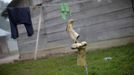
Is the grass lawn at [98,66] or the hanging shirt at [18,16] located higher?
the hanging shirt at [18,16]

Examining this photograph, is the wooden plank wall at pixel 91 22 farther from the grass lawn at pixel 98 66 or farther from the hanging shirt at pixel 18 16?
the hanging shirt at pixel 18 16

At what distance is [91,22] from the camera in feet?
44.6

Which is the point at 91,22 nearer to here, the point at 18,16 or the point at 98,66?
the point at 18,16

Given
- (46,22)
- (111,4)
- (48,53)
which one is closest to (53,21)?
(46,22)

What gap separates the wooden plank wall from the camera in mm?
12781

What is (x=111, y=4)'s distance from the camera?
1298cm

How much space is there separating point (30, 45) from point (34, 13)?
1.67 m

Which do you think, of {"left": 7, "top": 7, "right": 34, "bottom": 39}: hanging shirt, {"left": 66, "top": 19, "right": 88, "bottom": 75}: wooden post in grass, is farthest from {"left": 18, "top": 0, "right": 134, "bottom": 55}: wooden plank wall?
{"left": 66, "top": 19, "right": 88, "bottom": 75}: wooden post in grass

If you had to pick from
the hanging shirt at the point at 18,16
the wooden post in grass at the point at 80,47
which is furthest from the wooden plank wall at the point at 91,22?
the wooden post in grass at the point at 80,47

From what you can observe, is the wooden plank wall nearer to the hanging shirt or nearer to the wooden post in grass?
the hanging shirt

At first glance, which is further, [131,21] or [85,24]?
[85,24]

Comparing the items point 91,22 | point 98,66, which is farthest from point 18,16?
point 98,66

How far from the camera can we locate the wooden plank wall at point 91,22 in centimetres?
1278

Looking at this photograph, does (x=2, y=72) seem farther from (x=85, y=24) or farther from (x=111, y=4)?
(x=111, y=4)
